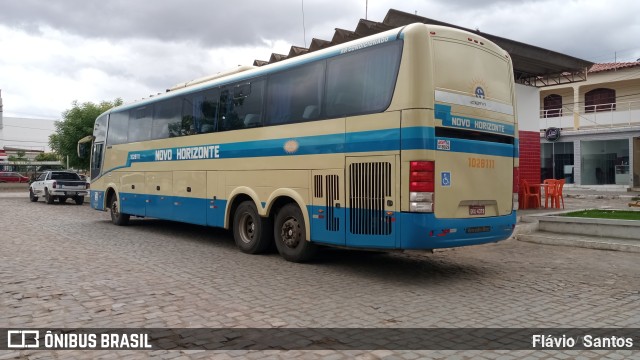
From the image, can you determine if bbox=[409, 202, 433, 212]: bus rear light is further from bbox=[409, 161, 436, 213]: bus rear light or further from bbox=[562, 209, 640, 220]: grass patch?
bbox=[562, 209, 640, 220]: grass patch

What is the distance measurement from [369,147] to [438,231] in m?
1.51

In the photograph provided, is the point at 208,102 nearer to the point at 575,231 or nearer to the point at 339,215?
the point at 339,215

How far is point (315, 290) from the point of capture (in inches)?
263

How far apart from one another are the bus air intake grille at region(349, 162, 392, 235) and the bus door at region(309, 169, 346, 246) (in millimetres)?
205

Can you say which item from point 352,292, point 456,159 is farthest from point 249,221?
point 456,159

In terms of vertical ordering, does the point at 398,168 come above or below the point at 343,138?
below

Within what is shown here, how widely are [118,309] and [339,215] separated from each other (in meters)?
3.32

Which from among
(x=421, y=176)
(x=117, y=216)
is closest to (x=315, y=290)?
(x=421, y=176)

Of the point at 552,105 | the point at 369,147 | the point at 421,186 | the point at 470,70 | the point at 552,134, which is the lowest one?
the point at 421,186

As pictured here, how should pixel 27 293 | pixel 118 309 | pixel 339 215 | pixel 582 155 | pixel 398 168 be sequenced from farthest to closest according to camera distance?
pixel 582 155 → pixel 339 215 → pixel 398 168 → pixel 27 293 → pixel 118 309

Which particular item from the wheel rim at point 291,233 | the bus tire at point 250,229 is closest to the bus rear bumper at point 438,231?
the wheel rim at point 291,233

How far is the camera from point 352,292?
662cm

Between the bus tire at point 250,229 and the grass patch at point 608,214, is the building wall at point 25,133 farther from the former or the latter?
the grass patch at point 608,214

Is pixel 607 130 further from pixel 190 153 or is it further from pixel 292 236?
pixel 292 236
